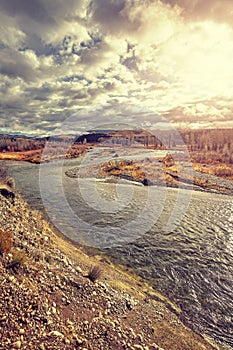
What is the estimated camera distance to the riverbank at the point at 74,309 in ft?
23.5

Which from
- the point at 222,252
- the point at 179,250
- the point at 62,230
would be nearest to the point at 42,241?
the point at 62,230

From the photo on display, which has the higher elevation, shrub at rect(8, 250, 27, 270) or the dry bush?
the dry bush

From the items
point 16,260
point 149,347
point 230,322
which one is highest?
point 16,260

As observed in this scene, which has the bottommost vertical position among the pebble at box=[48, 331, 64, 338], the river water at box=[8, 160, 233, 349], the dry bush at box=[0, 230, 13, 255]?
the river water at box=[8, 160, 233, 349]

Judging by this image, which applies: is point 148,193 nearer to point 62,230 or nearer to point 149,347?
point 62,230

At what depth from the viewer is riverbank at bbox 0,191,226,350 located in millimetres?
7152

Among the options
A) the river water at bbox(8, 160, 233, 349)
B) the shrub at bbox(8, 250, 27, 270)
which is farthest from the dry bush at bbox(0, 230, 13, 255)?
the river water at bbox(8, 160, 233, 349)

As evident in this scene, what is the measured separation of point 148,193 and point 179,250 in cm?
2028

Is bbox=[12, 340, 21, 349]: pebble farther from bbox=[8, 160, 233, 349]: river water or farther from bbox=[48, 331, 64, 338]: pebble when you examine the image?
bbox=[8, 160, 233, 349]: river water

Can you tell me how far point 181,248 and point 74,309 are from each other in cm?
1228

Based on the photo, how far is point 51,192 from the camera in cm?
3441

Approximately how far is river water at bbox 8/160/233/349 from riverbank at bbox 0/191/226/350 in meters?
1.44

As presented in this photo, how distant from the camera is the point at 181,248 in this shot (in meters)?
18.8

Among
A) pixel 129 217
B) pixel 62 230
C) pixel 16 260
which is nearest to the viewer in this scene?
pixel 16 260
